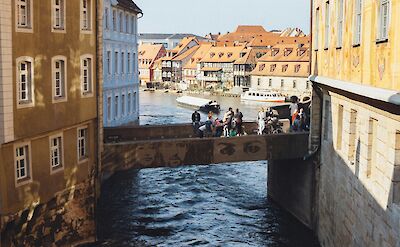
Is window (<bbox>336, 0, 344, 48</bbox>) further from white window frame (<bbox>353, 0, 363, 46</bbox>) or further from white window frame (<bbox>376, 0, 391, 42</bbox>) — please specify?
white window frame (<bbox>376, 0, 391, 42</bbox>)

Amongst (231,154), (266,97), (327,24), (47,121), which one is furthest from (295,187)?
(266,97)

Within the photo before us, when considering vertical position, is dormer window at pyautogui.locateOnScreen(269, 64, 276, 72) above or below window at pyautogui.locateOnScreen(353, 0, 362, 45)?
below

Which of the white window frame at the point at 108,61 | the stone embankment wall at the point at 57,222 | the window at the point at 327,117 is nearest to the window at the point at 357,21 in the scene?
the window at the point at 327,117

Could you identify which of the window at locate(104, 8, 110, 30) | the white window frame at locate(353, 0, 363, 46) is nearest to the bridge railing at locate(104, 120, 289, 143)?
the window at locate(104, 8, 110, 30)

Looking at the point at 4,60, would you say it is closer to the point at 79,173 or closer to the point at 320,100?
the point at 79,173

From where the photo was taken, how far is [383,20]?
1436cm

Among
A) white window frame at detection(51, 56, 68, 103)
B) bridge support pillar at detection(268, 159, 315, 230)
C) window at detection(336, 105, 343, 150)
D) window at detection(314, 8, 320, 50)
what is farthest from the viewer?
bridge support pillar at detection(268, 159, 315, 230)

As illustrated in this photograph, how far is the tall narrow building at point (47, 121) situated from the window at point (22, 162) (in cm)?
3

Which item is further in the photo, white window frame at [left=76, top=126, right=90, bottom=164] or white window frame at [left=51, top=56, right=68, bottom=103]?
white window frame at [left=76, top=126, right=90, bottom=164]

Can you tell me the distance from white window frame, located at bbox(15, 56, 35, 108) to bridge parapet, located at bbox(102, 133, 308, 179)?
505cm

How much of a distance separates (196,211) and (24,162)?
11.4 metres

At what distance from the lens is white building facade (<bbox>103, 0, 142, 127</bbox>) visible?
35.5m

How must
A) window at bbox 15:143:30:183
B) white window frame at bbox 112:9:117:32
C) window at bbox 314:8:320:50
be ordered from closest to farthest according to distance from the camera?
1. window at bbox 15:143:30:183
2. window at bbox 314:8:320:50
3. white window frame at bbox 112:9:117:32

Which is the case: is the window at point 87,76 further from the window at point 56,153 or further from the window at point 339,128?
the window at point 339,128
